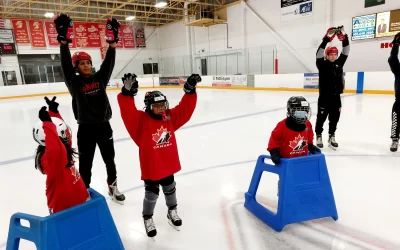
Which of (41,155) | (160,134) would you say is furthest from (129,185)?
(41,155)

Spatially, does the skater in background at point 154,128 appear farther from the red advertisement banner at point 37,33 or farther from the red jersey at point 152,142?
the red advertisement banner at point 37,33

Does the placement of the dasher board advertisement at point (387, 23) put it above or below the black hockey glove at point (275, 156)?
above

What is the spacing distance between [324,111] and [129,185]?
283cm

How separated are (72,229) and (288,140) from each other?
5.04 ft

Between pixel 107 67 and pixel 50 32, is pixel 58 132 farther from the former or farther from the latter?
pixel 50 32

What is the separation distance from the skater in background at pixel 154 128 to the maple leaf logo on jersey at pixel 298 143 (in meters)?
0.82

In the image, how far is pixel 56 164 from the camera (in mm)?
1323

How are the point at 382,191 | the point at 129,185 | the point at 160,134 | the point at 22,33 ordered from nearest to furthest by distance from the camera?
the point at 160,134 → the point at 382,191 → the point at 129,185 → the point at 22,33

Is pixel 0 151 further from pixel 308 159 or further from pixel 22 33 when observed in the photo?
pixel 22 33

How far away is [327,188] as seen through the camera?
2.04 metres

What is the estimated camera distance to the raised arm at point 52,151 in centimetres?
129

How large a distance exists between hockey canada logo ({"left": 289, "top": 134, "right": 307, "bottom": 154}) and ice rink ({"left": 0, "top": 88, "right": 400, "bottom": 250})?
556 millimetres

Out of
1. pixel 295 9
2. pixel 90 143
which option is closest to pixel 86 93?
pixel 90 143

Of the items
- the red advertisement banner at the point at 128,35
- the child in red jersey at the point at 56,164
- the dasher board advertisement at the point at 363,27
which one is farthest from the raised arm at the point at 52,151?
the red advertisement banner at the point at 128,35
